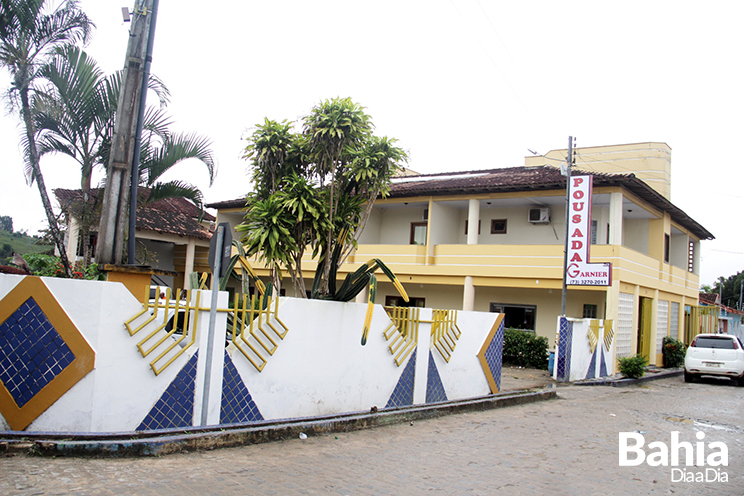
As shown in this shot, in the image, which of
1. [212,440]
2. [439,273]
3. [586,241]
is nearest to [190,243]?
[439,273]

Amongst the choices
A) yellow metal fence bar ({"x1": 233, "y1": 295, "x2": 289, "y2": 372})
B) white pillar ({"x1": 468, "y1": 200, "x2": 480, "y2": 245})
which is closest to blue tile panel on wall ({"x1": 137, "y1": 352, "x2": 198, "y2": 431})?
yellow metal fence bar ({"x1": 233, "y1": 295, "x2": 289, "y2": 372})

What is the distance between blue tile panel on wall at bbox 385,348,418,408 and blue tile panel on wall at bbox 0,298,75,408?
16.9 ft

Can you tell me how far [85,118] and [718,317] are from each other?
37.3 meters

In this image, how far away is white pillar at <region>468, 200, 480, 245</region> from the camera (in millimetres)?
22098

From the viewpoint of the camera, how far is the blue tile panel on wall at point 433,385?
33.3ft

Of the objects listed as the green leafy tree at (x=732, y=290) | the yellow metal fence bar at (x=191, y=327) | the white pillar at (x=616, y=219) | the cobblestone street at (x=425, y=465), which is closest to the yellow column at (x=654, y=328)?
the white pillar at (x=616, y=219)

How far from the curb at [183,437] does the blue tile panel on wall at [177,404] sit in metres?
0.19

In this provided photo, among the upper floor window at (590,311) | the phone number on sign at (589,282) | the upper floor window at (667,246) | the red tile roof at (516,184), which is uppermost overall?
the red tile roof at (516,184)

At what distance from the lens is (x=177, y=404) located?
6.41 metres

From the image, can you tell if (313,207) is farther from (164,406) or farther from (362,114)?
(164,406)

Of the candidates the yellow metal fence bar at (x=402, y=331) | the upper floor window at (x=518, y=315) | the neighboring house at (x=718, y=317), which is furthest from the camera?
the neighboring house at (x=718, y=317)

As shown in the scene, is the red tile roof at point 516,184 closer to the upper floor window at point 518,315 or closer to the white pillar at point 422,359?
the upper floor window at point 518,315

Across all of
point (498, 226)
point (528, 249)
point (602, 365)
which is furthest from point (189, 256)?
point (602, 365)

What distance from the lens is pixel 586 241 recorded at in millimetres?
17500
